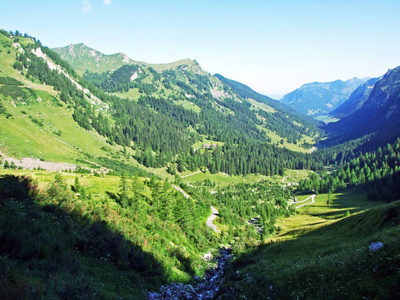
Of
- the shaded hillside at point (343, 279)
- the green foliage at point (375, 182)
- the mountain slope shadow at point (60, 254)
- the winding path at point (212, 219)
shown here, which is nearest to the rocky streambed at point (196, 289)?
the mountain slope shadow at point (60, 254)

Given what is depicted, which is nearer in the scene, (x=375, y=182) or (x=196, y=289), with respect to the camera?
(x=196, y=289)

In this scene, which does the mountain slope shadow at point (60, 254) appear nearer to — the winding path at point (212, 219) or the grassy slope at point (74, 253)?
the grassy slope at point (74, 253)

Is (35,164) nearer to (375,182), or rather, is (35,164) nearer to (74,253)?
(74,253)

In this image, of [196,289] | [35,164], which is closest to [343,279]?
[196,289]

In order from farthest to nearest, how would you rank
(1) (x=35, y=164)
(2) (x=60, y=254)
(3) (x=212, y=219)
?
(1) (x=35, y=164), (3) (x=212, y=219), (2) (x=60, y=254)

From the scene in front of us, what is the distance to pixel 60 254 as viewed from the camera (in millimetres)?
19641

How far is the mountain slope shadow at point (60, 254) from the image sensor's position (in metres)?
14.2

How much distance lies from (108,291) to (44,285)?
6630 millimetres

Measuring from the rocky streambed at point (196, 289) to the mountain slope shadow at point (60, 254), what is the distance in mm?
1383

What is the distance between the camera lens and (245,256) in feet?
152

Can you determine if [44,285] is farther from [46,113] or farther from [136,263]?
[46,113]

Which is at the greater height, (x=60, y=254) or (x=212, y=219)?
(x=60, y=254)

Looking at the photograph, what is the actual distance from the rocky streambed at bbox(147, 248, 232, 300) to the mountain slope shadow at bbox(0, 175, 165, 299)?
1.38m

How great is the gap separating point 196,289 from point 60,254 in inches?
776
